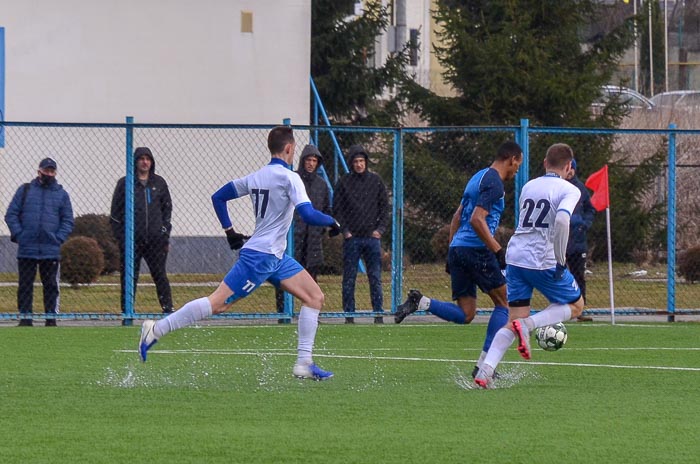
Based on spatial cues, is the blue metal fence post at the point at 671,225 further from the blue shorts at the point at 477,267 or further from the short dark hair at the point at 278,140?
the short dark hair at the point at 278,140

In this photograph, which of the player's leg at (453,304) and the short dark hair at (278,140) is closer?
the short dark hair at (278,140)

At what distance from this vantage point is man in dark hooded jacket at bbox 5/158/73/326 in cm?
1527

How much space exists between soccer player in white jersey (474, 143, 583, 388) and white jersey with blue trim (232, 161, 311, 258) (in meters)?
1.64

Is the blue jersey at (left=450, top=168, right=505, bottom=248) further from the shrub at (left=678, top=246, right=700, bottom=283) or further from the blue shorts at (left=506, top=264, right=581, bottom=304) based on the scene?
the shrub at (left=678, top=246, right=700, bottom=283)

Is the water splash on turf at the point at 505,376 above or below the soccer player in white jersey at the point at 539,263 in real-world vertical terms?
below

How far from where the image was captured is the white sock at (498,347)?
973 cm

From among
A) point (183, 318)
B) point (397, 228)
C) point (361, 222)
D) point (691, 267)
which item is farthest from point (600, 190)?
point (183, 318)

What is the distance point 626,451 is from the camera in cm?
719

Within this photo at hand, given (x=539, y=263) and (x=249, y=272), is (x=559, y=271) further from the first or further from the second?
(x=249, y=272)

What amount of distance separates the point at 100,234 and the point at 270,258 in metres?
13.3

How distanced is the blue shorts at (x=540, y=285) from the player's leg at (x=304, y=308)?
144cm

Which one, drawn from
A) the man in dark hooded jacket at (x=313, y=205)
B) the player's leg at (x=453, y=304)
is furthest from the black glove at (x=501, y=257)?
the man in dark hooded jacket at (x=313, y=205)

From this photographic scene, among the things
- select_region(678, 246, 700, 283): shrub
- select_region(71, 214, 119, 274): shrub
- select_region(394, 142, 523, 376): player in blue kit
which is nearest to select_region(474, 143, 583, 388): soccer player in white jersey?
select_region(394, 142, 523, 376): player in blue kit

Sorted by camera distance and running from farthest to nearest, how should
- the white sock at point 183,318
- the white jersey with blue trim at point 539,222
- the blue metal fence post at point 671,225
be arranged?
the blue metal fence post at point 671,225, the white jersey with blue trim at point 539,222, the white sock at point 183,318
